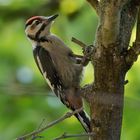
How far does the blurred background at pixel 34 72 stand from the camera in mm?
5520

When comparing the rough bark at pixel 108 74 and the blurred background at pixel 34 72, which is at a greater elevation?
the blurred background at pixel 34 72

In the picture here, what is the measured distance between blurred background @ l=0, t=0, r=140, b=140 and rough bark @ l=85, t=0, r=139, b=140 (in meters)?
1.97

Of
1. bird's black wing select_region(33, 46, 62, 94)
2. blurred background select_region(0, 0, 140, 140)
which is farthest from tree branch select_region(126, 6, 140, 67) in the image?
bird's black wing select_region(33, 46, 62, 94)

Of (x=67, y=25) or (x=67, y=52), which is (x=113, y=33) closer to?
(x=67, y=52)

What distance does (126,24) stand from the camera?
3.10m

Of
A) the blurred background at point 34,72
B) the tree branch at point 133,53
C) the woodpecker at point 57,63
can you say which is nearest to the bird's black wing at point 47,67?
the woodpecker at point 57,63

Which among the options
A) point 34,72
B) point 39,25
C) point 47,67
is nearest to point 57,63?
point 47,67

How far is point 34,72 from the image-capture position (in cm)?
646

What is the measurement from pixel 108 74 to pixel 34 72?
354cm

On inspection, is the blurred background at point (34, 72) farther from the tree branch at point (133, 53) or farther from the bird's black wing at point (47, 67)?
the tree branch at point (133, 53)

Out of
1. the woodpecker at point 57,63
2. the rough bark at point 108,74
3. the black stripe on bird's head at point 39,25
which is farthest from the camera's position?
the black stripe on bird's head at point 39,25

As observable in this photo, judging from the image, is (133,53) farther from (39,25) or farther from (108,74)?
(39,25)

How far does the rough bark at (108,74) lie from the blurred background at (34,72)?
1966 mm

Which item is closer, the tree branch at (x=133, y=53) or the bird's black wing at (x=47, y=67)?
the tree branch at (x=133, y=53)
